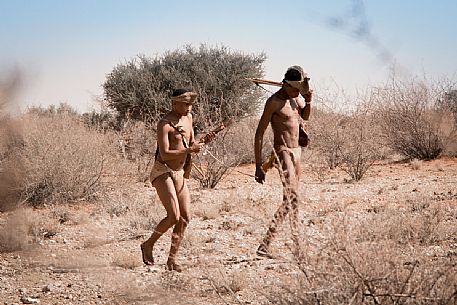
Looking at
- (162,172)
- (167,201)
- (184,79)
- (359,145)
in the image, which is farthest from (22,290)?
(184,79)

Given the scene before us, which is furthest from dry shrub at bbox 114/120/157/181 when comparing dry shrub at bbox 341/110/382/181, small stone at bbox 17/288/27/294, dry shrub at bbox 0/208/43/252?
small stone at bbox 17/288/27/294

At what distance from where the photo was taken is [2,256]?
29.1 feet

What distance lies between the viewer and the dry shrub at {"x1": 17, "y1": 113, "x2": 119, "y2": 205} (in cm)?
1295

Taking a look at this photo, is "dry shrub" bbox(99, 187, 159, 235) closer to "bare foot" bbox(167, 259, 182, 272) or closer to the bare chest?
"bare foot" bbox(167, 259, 182, 272)

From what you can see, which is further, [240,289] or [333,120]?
[333,120]

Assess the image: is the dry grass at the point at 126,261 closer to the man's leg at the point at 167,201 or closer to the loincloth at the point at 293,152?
the man's leg at the point at 167,201

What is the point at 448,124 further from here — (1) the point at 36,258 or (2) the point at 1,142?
(1) the point at 36,258

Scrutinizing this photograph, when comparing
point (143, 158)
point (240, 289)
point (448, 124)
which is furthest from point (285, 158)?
point (448, 124)

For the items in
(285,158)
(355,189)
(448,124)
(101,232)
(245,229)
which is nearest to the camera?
(285,158)

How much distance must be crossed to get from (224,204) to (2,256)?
371 centimetres

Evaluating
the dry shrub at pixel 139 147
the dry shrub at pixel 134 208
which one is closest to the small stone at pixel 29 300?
the dry shrub at pixel 134 208

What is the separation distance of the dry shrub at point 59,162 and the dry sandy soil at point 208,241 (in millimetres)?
405

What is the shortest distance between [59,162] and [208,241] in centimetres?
529

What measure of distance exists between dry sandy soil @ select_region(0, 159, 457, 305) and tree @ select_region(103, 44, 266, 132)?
411 inches
